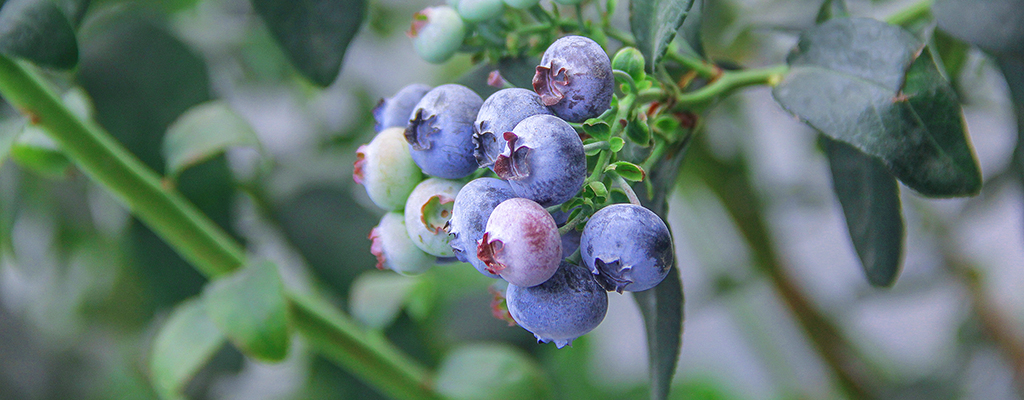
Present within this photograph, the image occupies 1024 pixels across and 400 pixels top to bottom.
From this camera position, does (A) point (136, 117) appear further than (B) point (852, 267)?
No

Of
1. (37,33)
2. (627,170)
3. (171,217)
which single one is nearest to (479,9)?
(627,170)

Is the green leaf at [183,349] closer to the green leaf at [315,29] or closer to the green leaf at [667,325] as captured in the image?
the green leaf at [315,29]

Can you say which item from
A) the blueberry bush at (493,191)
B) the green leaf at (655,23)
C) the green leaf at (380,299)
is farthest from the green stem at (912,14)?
the green leaf at (380,299)

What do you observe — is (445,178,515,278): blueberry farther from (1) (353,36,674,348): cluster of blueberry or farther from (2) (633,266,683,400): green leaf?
(2) (633,266,683,400): green leaf

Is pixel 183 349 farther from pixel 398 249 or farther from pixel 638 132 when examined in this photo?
pixel 638 132

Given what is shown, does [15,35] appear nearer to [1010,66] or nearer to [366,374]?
[366,374]

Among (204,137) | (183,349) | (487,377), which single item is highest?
(204,137)

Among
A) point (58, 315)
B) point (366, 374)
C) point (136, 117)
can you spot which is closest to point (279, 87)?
point (136, 117)
